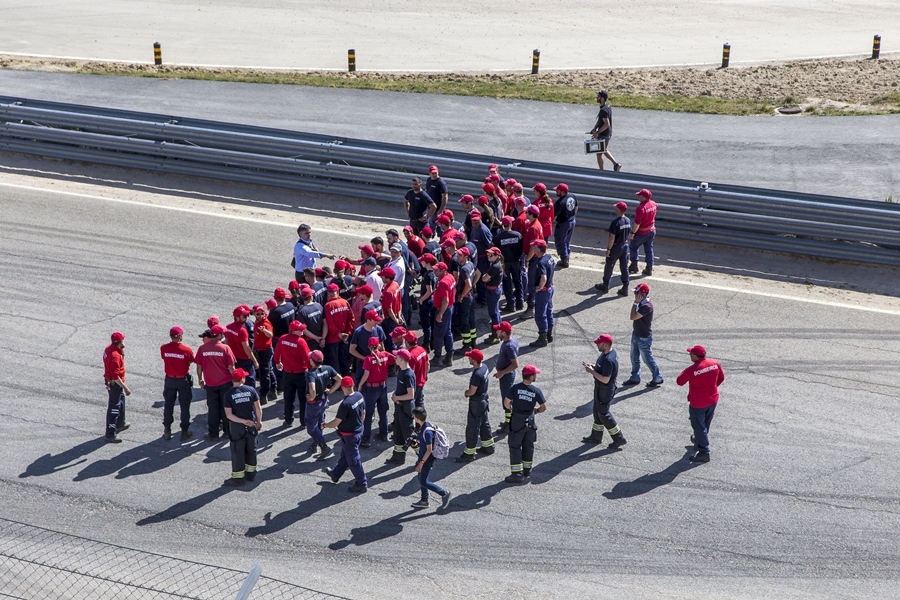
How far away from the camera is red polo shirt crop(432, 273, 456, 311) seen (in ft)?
46.6

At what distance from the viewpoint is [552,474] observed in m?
12.2

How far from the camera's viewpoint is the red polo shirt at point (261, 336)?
13.3 meters

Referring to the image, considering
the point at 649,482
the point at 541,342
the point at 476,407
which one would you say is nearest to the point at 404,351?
the point at 476,407

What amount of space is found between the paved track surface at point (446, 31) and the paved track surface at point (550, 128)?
3490 millimetres

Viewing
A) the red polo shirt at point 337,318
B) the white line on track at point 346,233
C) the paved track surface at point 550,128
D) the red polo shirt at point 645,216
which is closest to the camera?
the red polo shirt at point 337,318

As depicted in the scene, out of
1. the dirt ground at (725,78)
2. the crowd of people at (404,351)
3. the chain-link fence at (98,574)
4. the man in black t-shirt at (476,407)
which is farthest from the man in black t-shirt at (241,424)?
the dirt ground at (725,78)

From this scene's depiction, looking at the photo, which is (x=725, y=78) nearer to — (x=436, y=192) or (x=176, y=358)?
(x=436, y=192)

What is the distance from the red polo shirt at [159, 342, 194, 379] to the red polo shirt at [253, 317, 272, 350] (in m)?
1.01

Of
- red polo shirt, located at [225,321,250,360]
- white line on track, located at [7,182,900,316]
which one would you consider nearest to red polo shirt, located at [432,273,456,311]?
red polo shirt, located at [225,321,250,360]

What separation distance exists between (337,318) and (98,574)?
15.0 feet

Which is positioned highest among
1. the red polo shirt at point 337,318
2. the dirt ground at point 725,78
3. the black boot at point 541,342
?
the dirt ground at point 725,78

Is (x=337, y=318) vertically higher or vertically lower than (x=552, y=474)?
higher

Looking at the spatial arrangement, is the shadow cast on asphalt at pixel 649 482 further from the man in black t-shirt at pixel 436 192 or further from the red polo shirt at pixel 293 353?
the man in black t-shirt at pixel 436 192

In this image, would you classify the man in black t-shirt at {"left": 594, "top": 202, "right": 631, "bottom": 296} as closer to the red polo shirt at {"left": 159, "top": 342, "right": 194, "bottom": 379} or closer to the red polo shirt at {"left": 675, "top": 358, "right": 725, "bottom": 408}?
the red polo shirt at {"left": 675, "top": 358, "right": 725, "bottom": 408}
